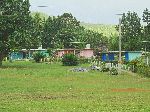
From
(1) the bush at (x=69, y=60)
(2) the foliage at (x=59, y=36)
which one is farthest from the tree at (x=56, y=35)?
(1) the bush at (x=69, y=60)

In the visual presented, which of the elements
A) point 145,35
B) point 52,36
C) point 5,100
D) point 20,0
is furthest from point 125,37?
point 5,100

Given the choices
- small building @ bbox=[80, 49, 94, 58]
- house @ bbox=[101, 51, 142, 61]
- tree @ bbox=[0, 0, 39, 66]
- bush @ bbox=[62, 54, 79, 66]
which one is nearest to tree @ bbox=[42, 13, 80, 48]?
small building @ bbox=[80, 49, 94, 58]

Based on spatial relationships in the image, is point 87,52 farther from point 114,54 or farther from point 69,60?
point 69,60

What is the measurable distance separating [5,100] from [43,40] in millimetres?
98630

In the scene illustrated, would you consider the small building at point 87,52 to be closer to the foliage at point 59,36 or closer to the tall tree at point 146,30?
the foliage at point 59,36

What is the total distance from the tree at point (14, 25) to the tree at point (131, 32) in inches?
1732

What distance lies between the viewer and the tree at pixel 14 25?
60.2 meters

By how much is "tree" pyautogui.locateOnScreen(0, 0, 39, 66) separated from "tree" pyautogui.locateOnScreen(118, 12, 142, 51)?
44.0m

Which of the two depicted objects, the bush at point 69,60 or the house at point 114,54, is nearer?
the bush at point 69,60

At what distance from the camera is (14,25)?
61344mm

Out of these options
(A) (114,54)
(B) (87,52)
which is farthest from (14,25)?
(B) (87,52)

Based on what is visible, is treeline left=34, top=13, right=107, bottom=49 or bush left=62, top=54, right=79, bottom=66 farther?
treeline left=34, top=13, right=107, bottom=49

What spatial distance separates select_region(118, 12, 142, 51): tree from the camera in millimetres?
103438

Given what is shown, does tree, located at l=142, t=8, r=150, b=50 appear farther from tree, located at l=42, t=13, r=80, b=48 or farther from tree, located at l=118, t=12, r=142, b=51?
tree, located at l=42, t=13, r=80, b=48
